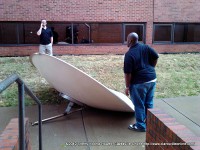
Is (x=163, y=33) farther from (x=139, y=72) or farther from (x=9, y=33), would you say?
(x=139, y=72)

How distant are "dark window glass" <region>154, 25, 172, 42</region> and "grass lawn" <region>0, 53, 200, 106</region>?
131 inches

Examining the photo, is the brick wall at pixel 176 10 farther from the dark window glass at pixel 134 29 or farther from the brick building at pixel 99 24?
the dark window glass at pixel 134 29

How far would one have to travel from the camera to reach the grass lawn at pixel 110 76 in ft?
22.3

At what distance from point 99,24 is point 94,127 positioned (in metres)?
10.4

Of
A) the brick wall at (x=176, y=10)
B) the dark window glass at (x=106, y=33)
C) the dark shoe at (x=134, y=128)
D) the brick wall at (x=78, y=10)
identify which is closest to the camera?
the dark shoe at (x=134, y=128)

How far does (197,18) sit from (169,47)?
7.52 feet

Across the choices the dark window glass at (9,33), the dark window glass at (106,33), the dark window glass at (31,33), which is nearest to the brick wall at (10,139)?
the dark window glass at (9,33)

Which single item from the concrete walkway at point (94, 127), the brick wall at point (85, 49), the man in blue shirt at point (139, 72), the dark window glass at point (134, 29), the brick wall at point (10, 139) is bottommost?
the concrete walkway at point (94, 127)

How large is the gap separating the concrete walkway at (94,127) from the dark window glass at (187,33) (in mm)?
9734

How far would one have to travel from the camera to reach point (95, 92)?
4.43 meters

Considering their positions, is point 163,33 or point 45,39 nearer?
point 45,39

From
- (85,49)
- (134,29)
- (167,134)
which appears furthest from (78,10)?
(167,134)

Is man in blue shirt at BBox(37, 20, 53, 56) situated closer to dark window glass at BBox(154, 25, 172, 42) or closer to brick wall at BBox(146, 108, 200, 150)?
dark window glass at BBox(154, 25, 172, 42)

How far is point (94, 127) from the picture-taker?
4.70 meters
